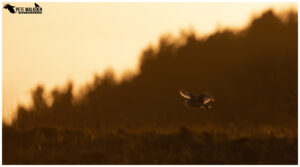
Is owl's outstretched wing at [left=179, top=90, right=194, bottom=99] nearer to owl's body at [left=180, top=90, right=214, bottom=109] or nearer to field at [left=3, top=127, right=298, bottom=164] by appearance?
owl's body at [left=180, top=90, right=214, bottom=109]

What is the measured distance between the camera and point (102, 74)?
5.07 metres

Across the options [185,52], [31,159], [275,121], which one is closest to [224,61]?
[185,52]

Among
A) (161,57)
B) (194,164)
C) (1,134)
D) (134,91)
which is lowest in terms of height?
(194,164)

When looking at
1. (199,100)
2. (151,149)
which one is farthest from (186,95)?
(151,149)

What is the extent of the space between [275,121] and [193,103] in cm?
75

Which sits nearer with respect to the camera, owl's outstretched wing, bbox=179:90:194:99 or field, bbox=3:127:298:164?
field, bbox=3:127:298:164

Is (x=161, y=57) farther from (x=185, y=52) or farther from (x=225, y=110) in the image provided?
(x=225, y=110)

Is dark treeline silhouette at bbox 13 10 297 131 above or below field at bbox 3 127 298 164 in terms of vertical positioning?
above

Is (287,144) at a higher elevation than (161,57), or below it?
below

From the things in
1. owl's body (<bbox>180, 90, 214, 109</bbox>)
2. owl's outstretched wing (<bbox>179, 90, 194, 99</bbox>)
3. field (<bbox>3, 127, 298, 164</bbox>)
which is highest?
owl's outstretched wing (<bbox>179, 90, 194, 99</bbox>)

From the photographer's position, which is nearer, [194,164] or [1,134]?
[194,164]

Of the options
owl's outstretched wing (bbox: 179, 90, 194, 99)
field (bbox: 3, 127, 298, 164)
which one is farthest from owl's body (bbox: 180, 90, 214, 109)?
field (bbox: 3, 127, 298, 164)

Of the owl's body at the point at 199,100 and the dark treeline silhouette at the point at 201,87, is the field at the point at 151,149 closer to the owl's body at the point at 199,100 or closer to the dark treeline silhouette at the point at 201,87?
the dark treeline silhouette at the point at 201,87

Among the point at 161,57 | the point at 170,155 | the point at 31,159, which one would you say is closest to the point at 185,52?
the point at 161,57
